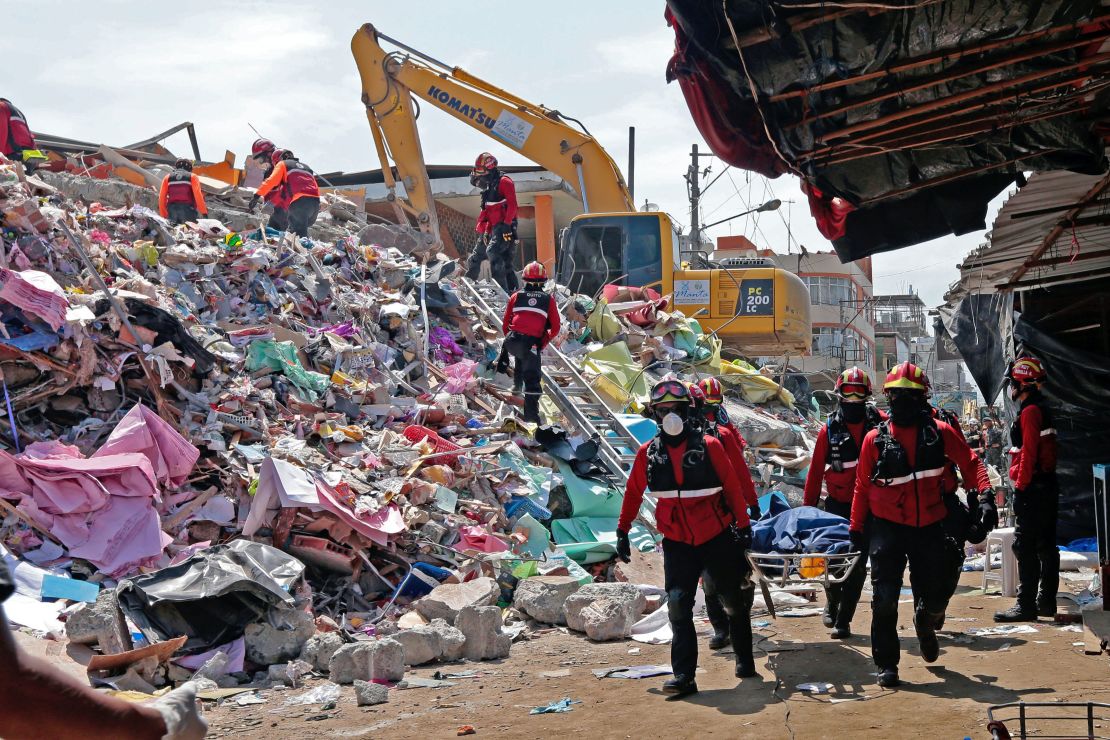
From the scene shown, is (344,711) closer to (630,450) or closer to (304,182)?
(630,450)

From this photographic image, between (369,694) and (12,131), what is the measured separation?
11.7 metres

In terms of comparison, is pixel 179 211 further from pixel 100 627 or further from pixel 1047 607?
pixel 1047 607

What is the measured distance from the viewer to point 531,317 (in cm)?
1176

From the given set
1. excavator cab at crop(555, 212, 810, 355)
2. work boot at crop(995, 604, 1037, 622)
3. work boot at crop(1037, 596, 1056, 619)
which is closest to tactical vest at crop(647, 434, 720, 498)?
work boot at crop(995, 604, 1037, 622)

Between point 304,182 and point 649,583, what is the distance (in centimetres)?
787

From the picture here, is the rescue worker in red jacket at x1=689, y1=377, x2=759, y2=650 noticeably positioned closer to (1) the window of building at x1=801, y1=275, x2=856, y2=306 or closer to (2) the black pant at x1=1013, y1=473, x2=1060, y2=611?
(2) the black pant at x1=1013, y1=473, x2=1060, y2=611

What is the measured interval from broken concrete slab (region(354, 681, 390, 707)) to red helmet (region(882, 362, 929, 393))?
11.1 feet

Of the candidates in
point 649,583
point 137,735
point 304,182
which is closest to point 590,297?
point 304,182

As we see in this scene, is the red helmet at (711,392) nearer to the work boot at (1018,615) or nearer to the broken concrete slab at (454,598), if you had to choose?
the broken concrete slab at (454,598)

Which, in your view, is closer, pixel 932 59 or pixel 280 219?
pixel 932 59

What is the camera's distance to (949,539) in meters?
6.43

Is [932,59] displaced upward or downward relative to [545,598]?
upward

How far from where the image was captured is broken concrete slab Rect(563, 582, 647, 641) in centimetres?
806

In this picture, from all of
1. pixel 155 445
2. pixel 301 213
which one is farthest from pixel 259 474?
pixel 301 213
